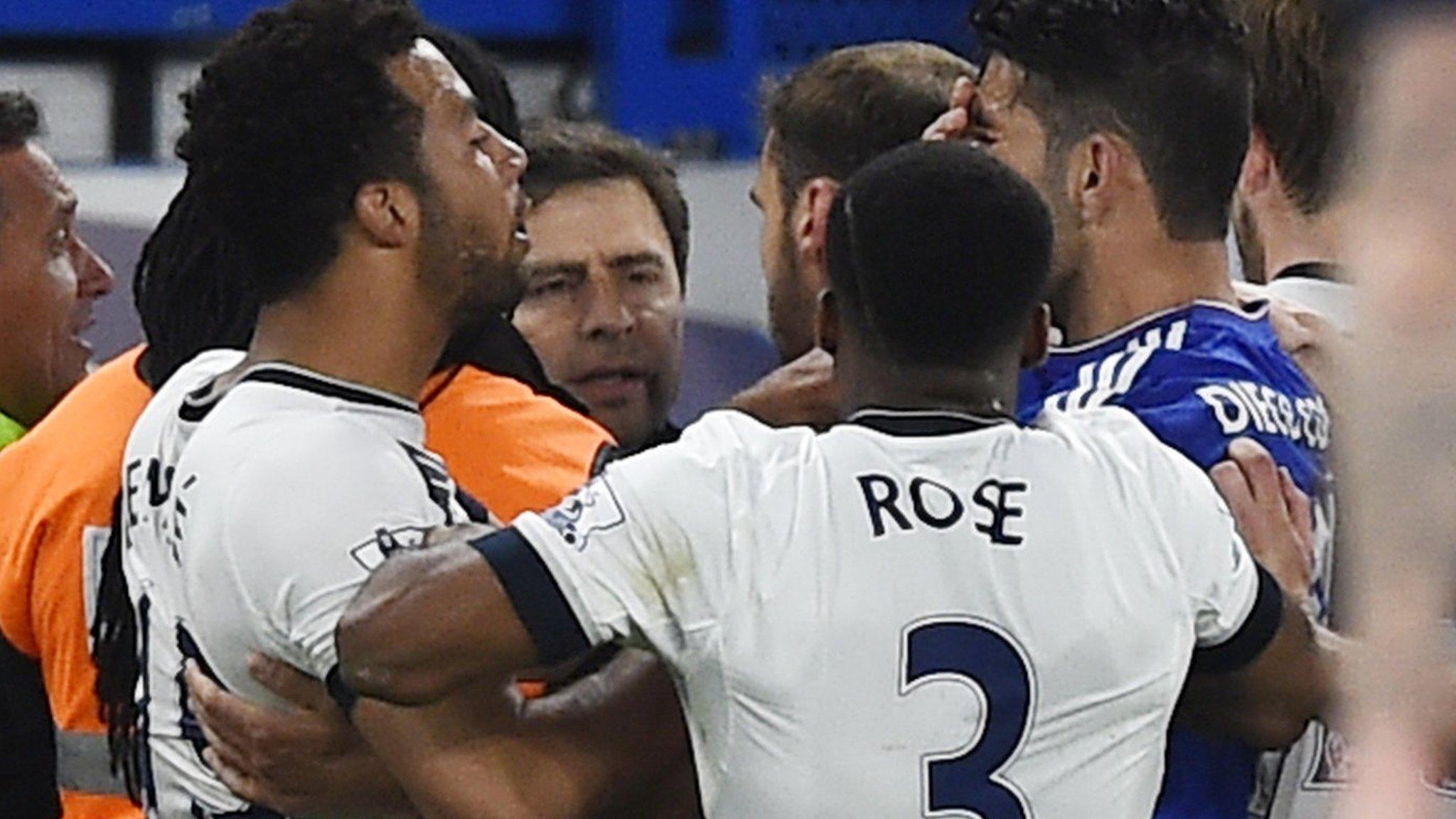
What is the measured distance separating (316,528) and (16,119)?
2.27 m

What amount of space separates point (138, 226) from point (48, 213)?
2624 millimetres

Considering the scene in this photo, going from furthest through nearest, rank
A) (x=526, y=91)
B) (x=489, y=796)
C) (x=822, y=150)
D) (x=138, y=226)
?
(x=526, y=91) < (x=138, y=226) < (x=822, y=150) < (x=489, y=796)

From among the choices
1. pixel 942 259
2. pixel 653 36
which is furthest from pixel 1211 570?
pixel 653 36

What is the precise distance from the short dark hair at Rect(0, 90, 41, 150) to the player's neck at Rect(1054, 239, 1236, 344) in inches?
89.1

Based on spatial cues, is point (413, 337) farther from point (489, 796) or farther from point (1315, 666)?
point (1315, 666)

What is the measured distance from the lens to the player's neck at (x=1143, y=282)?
282cm

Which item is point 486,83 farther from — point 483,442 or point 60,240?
point 60,240

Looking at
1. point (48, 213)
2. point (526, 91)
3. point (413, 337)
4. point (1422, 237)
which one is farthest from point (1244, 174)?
point (526, 91)

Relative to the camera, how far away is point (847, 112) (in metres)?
3.63

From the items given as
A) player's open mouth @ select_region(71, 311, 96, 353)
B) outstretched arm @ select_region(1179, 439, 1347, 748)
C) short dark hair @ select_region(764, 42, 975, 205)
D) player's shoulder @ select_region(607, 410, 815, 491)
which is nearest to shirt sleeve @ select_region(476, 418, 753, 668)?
player's shoulder @ select_region(607, 410, 815, 491)

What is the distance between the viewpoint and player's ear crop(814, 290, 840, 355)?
246 centimetres

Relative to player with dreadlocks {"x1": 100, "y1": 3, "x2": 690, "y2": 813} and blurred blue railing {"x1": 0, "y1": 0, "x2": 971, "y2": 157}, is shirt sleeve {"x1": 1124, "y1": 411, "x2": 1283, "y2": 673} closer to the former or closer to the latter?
player with dreadlocks {"x1": 100, "y1": 3, "x2": 690, "y2": 813}

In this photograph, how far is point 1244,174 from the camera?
3.09 meters

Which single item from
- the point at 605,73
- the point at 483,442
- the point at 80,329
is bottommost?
the point at 605,73
